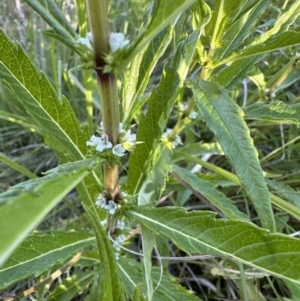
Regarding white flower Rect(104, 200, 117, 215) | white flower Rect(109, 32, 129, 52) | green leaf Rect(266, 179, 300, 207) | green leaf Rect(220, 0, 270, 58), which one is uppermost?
green leaf Rect(220, 0, 270, 58)

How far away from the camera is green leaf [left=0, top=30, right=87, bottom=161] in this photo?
76 cm

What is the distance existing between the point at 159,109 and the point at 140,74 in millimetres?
76

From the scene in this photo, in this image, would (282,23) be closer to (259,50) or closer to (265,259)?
(259,50)

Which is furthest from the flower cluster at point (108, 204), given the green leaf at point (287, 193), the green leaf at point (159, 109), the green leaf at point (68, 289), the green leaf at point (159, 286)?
the green leaf at point (287, 193)

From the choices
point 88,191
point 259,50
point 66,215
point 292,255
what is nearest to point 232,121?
point 259,50

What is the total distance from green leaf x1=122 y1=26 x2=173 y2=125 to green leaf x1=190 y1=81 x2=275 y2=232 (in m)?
0.09

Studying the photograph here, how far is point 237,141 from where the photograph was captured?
26.9 inches

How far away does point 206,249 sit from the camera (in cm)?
69

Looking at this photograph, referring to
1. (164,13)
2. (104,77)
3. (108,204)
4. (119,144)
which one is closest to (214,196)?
(108,204)

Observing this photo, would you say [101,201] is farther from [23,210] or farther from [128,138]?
[23,210]

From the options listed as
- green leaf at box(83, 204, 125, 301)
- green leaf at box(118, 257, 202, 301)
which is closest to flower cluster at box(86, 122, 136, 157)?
green leaf at box(83, 204, 125, 301)

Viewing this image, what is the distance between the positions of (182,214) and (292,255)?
0.67ft

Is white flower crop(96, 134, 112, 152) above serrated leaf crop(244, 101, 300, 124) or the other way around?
above

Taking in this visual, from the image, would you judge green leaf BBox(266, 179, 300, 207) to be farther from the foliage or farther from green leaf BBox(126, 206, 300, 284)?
green leaf BBox(126, 206, 300, 284)
